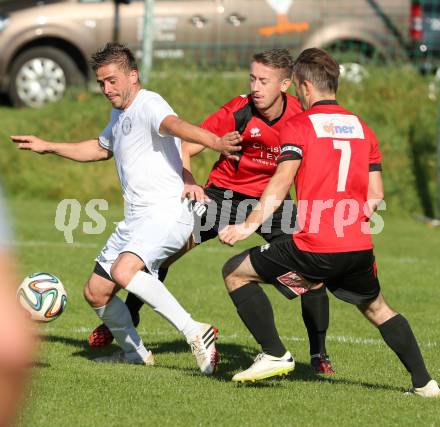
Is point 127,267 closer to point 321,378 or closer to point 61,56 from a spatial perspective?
point 321,378

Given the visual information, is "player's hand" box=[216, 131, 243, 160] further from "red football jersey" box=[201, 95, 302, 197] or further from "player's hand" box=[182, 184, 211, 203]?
"red football jersey" box=[201, 95, 302, 197]

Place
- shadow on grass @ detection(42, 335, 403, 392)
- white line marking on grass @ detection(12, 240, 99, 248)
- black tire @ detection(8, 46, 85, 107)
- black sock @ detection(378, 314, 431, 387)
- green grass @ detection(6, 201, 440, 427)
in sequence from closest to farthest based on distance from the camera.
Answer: green grass @ detection(6, 201, 440, 427), black sock @ detection(378, 314, 431, 387), shadow on grass @ detection(42, 335, 403, 392), white line marking on grass @ detection(12, 240, 99, 248), black tire @ detection(8, 46, 85, 107)

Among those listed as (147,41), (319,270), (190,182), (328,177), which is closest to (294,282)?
(319,270)

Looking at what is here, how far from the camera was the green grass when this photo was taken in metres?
4.61

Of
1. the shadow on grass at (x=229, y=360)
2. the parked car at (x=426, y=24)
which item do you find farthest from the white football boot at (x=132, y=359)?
the parked car at (x=426, y=24)

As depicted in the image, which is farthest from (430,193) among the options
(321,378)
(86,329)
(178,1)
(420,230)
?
(321,378)

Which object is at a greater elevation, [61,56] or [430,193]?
[61,56]

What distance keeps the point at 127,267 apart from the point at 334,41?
36.8 ft

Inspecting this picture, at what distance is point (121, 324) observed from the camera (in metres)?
6.06

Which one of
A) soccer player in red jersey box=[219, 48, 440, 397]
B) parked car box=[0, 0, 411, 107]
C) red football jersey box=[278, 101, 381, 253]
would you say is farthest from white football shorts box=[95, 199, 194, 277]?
parked car box=[0, 0, 411, 107]

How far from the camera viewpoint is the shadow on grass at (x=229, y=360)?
17.9 ft

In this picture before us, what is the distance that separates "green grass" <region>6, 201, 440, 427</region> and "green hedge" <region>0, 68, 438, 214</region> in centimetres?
434

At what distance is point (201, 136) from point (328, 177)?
75cm

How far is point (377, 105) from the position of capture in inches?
624
